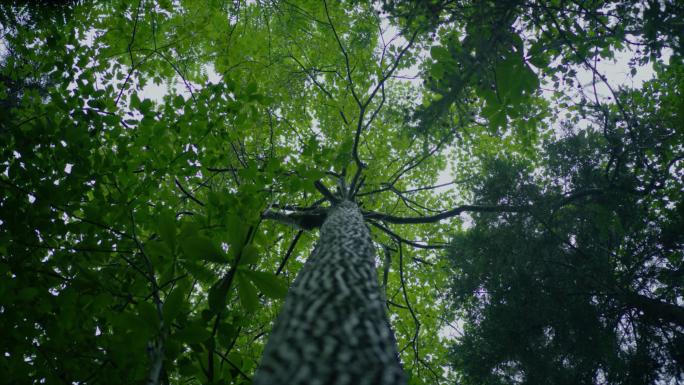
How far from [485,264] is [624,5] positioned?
303 cm

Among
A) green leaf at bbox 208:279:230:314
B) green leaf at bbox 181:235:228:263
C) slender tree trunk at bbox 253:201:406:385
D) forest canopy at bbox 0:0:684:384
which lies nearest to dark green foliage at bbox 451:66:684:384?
forest canopy at bbox 0:0:684:384

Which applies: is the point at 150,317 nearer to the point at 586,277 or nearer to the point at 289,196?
the point at 289,196

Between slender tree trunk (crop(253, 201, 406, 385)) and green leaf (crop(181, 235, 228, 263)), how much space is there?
1.33ft

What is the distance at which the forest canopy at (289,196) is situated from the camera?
1938 mm

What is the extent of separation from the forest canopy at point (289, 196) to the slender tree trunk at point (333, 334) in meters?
0.17

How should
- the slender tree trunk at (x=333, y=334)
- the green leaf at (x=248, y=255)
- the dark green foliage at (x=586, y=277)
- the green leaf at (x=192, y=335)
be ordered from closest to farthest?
the slender tree trunk at (x=333, y=334)
the green leaf at (x=248, y=255)
the green leaf at (x=192, y=335)
the dark green foliage at (x=586, y=277)

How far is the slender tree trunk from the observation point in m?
1.15

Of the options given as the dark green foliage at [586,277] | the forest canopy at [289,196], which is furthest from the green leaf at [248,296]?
the dark green foliage at [586,277]

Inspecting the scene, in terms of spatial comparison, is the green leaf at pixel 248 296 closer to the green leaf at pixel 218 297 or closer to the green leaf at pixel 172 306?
the green leaf at pixel 218 297

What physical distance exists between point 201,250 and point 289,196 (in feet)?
8.67

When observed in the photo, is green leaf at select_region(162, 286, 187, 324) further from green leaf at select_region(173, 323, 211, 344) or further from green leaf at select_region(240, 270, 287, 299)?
green leaf at select_region(240, 270, 287, 299)

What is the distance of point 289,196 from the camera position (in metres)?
3.98

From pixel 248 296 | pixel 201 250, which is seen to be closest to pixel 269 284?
pixel 248 296

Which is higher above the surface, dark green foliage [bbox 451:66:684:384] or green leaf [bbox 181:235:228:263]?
dark green foliage [bbox 451:66:684:384]
